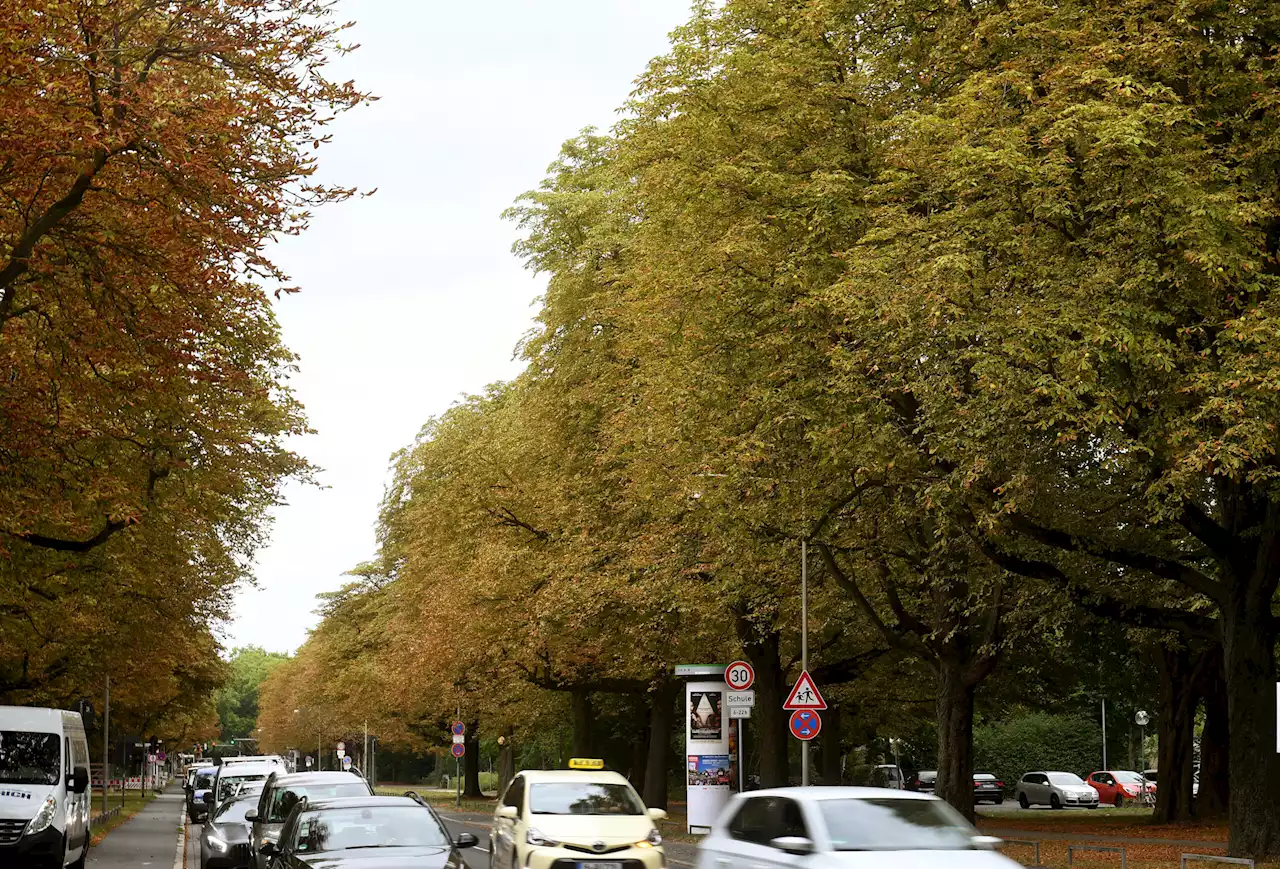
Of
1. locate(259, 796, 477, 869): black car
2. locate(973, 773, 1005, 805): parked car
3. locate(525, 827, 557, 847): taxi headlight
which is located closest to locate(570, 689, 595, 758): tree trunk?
locate(973, 773, 1005, 805): parked car

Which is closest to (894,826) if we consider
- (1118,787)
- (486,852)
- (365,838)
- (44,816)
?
(365,838)

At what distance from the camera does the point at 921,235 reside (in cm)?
2295

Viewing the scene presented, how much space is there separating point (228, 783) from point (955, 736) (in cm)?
1485

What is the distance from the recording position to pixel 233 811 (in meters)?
26.5

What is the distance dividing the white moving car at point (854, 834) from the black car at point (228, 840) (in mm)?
13949

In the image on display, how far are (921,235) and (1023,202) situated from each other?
1575 mm

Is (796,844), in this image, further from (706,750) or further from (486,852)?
(706,750)

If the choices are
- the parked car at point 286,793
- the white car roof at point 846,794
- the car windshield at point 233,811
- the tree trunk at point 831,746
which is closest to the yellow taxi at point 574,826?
the parked car at point 286,793

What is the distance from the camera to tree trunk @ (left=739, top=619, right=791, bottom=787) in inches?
1495

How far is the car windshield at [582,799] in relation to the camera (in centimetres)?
1933

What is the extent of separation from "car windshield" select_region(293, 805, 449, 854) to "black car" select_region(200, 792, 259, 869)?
10.1 meters

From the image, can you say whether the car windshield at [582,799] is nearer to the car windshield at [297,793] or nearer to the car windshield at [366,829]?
the car windshield at [297,793]

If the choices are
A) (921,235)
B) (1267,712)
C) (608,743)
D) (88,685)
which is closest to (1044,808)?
(608,743)

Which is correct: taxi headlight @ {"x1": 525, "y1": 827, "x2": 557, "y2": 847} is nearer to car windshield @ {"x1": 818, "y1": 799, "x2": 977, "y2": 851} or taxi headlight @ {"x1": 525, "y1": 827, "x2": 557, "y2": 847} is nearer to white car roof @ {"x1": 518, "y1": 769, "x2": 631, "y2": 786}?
white car roof @ {"x1": 518, "y1": 769, "x2": 631, "y2": 786}
